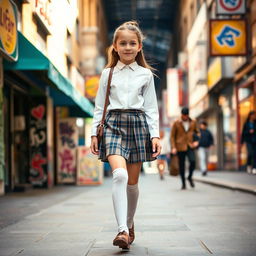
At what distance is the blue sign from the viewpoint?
17.5m

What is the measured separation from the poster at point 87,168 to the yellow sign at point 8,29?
5.97m

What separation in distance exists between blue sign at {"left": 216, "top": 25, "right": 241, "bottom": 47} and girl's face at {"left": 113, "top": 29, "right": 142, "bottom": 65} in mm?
13641

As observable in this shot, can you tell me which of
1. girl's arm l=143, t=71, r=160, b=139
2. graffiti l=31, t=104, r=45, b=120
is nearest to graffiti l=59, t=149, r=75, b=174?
graffiti l=31, t=104, r=45, b=120

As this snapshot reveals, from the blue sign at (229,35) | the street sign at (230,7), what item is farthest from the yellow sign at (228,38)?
the street sign at (230,7)

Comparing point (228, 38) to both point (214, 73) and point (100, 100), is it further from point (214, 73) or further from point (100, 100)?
point (100, 100)

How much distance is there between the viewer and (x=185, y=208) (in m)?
7.88

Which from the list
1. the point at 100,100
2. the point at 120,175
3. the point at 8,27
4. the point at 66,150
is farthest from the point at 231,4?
the point at 120,175

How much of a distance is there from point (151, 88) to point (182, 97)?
3597 centimetres

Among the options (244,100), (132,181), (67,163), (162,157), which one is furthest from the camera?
(244,100)

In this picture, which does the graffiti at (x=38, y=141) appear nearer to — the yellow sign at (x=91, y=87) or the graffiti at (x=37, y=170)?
the graffiti at (x=37, y=170)

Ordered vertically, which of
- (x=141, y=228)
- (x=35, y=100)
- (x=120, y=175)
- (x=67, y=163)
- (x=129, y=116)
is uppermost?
(x=35, y=100)

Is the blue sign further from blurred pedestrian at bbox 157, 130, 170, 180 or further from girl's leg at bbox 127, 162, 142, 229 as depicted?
girl's leg at bbox 127, 162, 142, 229

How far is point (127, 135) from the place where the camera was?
4.29 m

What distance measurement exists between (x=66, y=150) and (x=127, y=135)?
448 inches
